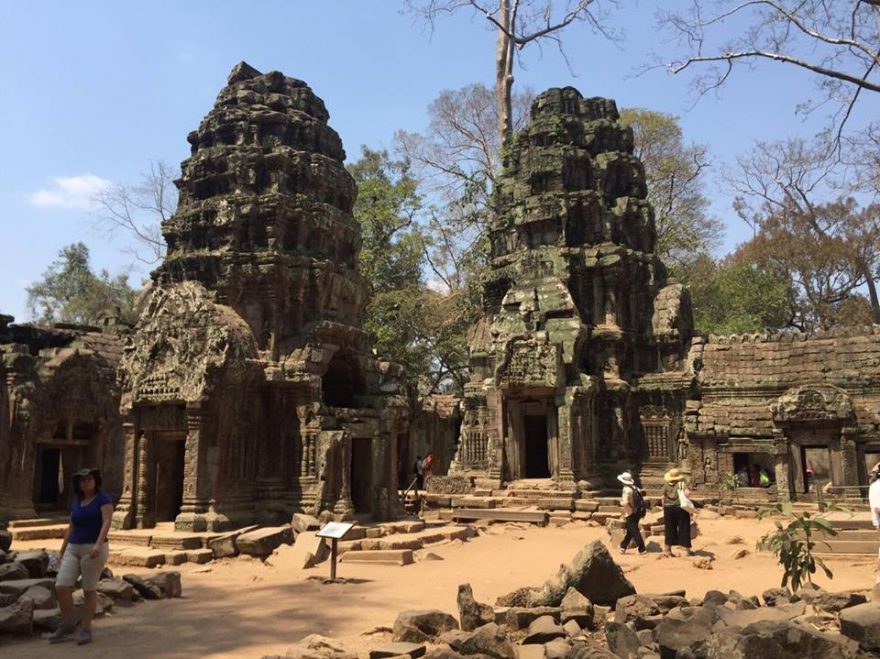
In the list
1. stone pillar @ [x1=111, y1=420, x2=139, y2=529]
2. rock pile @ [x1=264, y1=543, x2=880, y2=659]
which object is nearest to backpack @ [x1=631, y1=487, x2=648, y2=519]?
rock pile @ [x1=264, y1=543, x2=880, y2=659]

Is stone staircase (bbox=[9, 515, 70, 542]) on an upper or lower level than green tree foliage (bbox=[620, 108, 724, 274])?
lower

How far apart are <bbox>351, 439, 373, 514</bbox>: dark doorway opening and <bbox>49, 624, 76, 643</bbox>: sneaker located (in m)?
8.95

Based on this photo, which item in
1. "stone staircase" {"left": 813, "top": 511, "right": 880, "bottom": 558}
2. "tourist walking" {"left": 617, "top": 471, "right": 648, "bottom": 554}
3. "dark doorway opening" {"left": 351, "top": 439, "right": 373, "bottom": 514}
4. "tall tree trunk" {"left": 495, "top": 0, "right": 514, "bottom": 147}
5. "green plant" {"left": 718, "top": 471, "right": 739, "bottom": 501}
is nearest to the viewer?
"stone staircase" {"left": 813, "top": 511, "right": 880, "bottom": 558}

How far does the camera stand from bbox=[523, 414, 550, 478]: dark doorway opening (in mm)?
21359

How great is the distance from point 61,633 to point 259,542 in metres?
5.08

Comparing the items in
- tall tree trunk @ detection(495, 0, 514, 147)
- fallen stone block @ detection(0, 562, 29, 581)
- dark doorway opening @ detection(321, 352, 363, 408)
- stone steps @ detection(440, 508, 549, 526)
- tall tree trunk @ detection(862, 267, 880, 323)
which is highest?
tall tree trunk @ detection(495, 0, 514, 147)

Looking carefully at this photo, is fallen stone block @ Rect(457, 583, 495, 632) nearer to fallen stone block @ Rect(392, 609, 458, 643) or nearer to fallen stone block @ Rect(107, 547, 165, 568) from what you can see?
fallen stone block @ Rect(392, 609, 458, 643)

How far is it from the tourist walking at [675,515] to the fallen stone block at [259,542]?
6209mm

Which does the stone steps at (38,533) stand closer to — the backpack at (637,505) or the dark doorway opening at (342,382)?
the dark doorway opening at (342,382)

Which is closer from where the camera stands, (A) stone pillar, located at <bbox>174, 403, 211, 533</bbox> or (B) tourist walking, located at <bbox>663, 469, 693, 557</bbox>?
(B) tourist walking, located at <bbox>663, 469, 693, 557</bbox>

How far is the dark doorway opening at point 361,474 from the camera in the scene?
1547 centimetres

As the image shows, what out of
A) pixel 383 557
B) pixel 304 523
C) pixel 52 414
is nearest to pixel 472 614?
pixel 383 557

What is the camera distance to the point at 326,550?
436 inches

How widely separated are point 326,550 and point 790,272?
1095 inches
